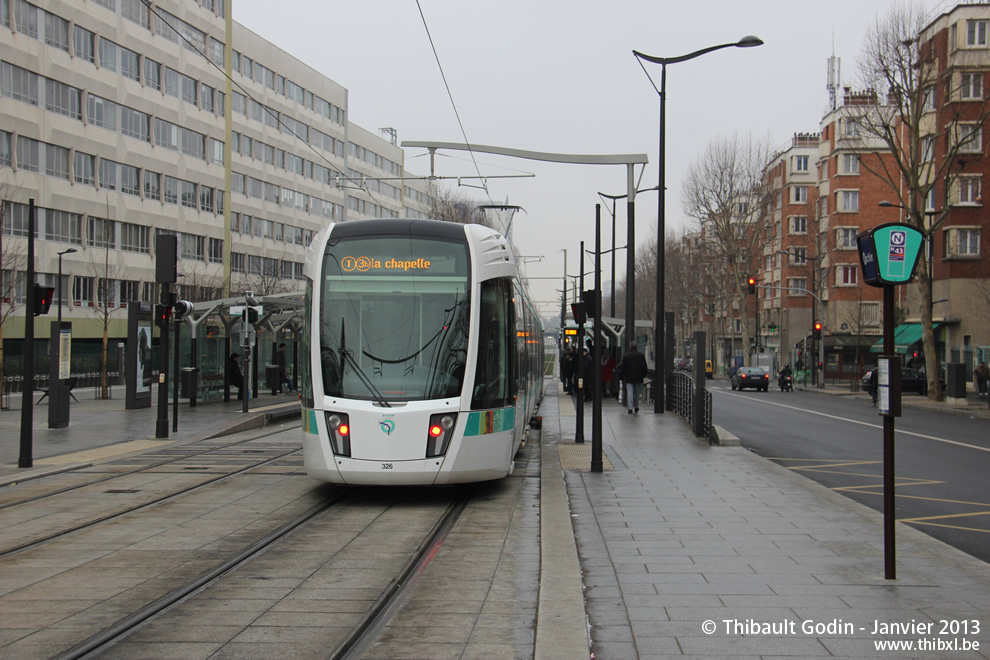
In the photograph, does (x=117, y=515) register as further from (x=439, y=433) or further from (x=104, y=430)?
(x=104, y=430)

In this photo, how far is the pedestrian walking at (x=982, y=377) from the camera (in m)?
42.3

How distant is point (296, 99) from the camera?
75062 millimetres

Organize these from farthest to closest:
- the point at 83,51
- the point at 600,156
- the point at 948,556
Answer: the point at 83,51
the point at 600,156
the point at 948,556

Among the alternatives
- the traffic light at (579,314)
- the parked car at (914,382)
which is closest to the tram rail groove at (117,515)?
the traffic light at (579,314)

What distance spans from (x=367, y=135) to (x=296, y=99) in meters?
17.7

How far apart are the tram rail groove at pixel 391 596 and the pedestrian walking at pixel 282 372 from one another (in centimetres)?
2556

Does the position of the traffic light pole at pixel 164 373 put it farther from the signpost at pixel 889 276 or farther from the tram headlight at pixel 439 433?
the signpost at pixel 889 276

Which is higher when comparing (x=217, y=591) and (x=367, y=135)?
(x=367, y=135)

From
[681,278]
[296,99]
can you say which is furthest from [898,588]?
[681,278]

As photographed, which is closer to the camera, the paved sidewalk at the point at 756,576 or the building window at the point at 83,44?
the paved sidewalk at the point at 756,576

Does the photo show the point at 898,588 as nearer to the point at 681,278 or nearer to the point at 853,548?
the point at 853,548

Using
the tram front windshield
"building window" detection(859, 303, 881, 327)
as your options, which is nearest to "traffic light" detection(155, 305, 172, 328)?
the tram front windshield

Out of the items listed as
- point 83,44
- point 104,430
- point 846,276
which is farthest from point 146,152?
point 846,276

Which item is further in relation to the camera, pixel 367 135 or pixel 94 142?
pixel 367 135
